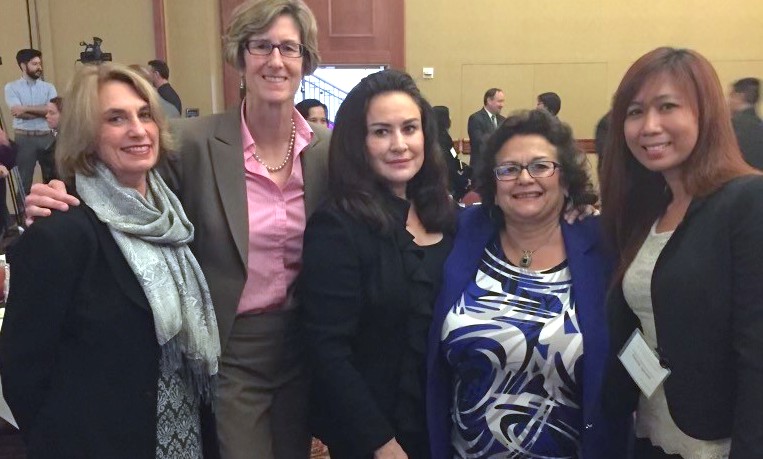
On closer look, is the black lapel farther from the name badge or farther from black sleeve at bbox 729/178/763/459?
black sleeve at bbox 729/178/763/459

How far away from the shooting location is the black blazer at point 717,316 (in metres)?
1.25

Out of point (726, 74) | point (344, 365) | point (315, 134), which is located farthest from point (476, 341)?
point (726, 74)

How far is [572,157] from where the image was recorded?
1.80 meters

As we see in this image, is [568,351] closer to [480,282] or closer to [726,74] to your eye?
[480,282]

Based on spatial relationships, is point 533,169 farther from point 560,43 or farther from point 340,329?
point 560,43

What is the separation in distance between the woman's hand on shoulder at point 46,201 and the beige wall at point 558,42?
26.6 ft

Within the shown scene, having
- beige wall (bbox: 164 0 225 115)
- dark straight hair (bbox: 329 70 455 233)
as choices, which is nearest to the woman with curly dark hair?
dark straight hair (bbox: 329 70 455 233)

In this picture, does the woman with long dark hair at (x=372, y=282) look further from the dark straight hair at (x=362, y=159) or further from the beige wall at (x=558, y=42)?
the beige wall at (x=558, y=42)

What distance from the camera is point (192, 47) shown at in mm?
8648

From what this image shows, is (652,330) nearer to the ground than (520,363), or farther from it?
farther from it

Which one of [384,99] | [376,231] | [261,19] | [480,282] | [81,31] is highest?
[81,31]

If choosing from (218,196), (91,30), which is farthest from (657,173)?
(91,30)

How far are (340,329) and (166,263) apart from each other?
453 millimetres

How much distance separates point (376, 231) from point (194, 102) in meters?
7.61
